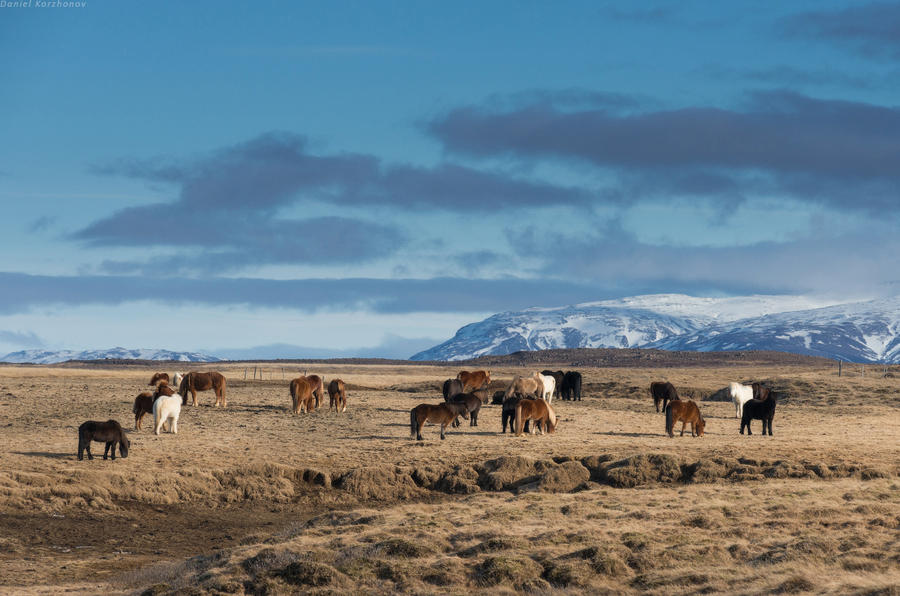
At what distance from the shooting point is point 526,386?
35312 mm

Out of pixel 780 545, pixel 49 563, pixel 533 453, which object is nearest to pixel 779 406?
pixel 533 453

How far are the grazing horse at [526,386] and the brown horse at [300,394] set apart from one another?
684cm

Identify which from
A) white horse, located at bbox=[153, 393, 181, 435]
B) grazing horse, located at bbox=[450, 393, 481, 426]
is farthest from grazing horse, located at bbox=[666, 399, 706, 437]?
white horse, located at bbox=[153, 393, 181, 435]

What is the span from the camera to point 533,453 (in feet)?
84.8

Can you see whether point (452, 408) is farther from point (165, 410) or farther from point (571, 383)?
point (571, 383)

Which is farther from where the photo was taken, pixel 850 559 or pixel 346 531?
pixel 346 531

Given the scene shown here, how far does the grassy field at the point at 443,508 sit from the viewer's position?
15188mm

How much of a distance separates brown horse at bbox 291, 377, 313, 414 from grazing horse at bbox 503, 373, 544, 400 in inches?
269

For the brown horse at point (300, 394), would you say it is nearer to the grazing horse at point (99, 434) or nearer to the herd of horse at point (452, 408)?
the herd of horse at point (452, 408)

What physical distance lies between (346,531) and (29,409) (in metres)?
22.4

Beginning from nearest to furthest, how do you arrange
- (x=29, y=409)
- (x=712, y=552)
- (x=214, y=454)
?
(x=712, y=552) < (x=214, y=454) < (x=29, y=409)

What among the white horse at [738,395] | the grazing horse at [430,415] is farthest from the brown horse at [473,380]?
the grazing horse at [430,415]

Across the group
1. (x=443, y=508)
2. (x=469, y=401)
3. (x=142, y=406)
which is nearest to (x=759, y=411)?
(x=469, y=401)

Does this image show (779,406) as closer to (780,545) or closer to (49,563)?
(780,545)
